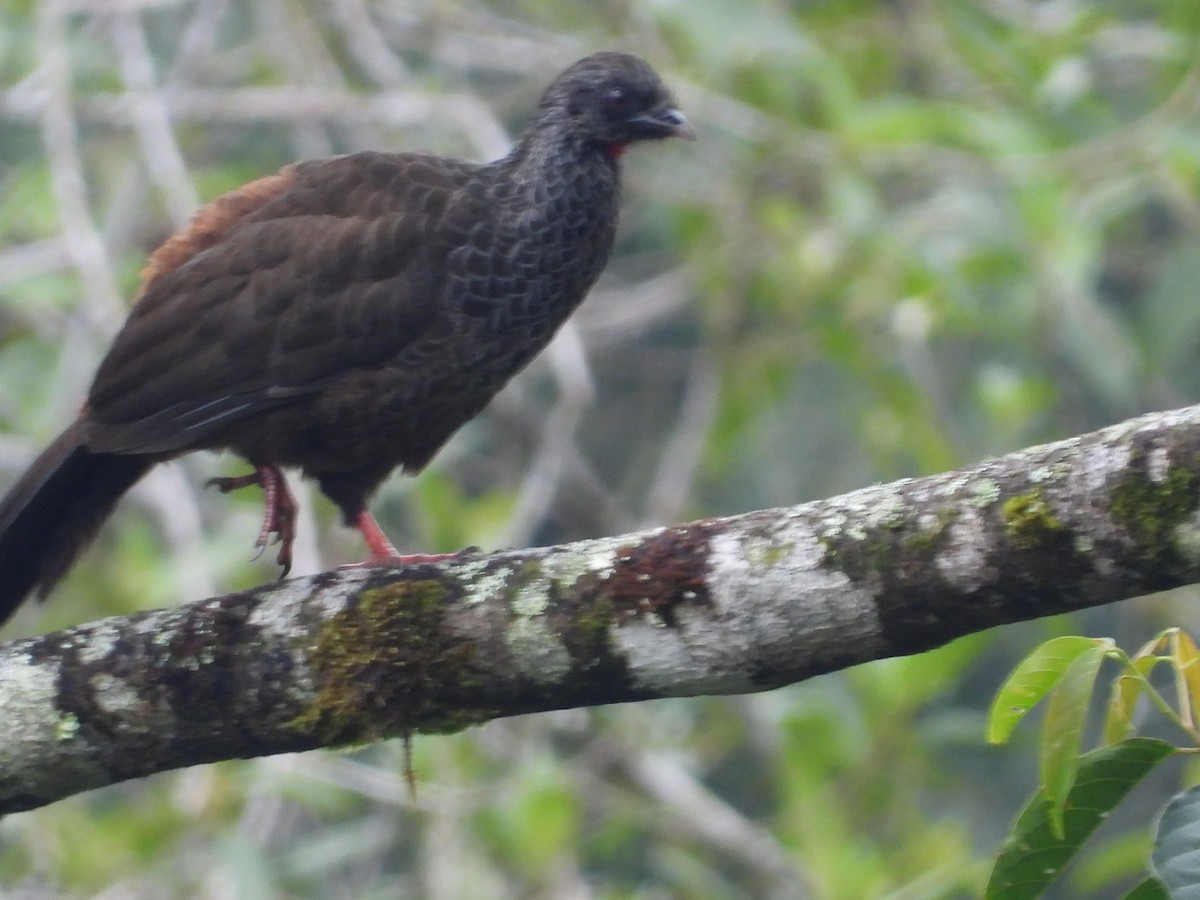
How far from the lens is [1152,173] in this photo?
16.3 feet

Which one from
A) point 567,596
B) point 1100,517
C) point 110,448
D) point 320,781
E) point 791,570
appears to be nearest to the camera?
point 1100,517

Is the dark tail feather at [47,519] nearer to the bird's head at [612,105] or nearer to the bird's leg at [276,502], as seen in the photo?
the bird's leg at [276,502]

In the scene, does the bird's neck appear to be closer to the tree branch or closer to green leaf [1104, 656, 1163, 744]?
the tree branch

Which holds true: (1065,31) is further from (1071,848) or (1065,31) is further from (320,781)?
(1071,848)

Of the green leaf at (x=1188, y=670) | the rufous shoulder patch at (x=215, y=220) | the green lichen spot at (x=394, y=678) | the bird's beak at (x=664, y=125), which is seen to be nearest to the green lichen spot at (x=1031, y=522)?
the green leaf at (x=1188, y=670)

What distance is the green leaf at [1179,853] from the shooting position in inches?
67.3

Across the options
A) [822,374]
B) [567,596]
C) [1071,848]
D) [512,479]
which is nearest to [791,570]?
[567,596]

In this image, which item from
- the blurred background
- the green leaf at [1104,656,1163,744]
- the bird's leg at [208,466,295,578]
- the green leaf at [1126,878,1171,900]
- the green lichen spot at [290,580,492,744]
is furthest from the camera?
the blurred background

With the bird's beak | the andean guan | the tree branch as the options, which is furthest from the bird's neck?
the tree branch

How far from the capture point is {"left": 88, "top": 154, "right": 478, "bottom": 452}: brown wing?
3566 millimetres

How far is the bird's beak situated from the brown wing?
1.36ft

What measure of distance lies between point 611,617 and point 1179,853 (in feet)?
3.19

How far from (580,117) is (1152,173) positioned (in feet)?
6.81

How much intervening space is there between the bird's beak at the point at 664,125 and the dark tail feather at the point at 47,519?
135 cm
